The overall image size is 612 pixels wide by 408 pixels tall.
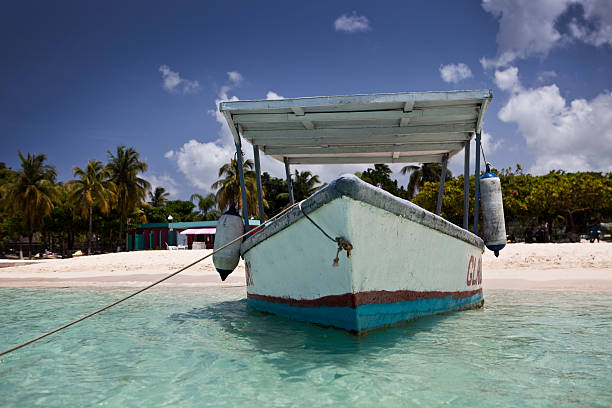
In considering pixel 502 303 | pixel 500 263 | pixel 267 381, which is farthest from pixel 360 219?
pixel 500 263

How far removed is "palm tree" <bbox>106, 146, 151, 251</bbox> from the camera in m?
36.3

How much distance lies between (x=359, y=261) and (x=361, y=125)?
3.41 metres

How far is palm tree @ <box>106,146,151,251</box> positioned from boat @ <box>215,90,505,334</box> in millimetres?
31727

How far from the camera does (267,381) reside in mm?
3361

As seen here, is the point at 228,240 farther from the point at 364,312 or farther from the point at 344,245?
the point at 344,245

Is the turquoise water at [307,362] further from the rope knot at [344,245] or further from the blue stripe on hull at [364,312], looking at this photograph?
the rope knot at [344,245]

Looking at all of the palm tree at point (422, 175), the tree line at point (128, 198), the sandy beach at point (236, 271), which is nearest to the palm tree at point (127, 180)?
the tree line at point (128, 198)

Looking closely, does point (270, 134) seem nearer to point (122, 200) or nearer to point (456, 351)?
point (456, 351)

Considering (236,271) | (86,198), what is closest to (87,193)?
(86,198)

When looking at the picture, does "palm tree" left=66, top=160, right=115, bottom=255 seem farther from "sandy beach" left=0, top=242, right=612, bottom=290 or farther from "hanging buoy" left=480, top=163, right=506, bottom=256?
"hanging buoy" left=480, top=163, right=506, bottom=256

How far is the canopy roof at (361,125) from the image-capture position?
5.80 meters

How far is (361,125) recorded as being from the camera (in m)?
6.88

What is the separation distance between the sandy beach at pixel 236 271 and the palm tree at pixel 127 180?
1825 cm

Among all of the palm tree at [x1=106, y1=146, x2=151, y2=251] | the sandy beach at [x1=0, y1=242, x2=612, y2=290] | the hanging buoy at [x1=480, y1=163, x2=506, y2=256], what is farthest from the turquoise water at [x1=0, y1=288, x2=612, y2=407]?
the palm tree at [x1=106, y1=146, x2=151, y2=251]
